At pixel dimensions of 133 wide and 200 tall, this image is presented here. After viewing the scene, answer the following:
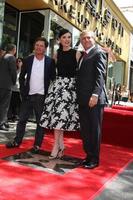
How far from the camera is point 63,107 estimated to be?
17.0 ft

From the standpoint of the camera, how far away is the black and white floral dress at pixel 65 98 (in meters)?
5.18

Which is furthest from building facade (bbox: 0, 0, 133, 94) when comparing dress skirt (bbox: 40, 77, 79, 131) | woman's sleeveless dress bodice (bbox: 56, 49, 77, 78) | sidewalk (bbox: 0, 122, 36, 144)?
dress skirt (bbox: 40, 77, 79, 131)

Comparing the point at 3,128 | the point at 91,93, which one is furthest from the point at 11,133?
the point at 91,93

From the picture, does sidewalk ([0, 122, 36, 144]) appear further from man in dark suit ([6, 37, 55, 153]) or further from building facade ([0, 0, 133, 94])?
building facade ([0, 0, 133, 94])

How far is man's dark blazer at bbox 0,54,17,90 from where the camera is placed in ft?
25.0

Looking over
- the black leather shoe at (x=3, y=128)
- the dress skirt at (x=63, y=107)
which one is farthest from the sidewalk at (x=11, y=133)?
the dress skirt at (x=63, y=107)

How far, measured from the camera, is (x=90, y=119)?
5086 mm

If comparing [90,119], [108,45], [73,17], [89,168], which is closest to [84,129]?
[90,119]

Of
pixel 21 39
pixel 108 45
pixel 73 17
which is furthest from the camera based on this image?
pixel 108 45

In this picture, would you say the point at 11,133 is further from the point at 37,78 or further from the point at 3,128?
the point at 37,78

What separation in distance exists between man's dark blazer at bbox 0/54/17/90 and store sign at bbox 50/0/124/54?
14.1 ft

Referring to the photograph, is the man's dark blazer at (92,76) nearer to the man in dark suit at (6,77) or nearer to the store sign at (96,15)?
the man in dark suit at (6,77)

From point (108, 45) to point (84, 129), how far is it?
14.2 metres

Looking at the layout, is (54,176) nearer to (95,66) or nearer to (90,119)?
(90,119)
